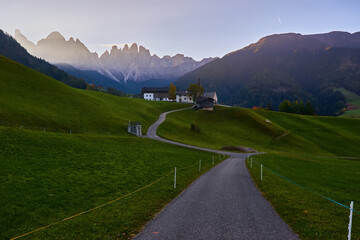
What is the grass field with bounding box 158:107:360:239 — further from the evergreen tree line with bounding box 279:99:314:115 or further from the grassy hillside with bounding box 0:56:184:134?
the evergreen tree line with bounding box 279:99:314:115

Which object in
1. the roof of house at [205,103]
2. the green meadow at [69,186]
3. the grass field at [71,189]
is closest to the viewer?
the grass field at [71,189]

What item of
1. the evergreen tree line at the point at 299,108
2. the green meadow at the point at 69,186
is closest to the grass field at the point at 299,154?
the green meadow at the point at 69,186

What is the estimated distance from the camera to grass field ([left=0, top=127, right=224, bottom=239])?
11.4 meters

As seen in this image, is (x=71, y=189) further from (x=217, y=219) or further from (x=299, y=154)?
(x=299, y=154)

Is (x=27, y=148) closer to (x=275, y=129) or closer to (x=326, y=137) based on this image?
(x=275, y=129)

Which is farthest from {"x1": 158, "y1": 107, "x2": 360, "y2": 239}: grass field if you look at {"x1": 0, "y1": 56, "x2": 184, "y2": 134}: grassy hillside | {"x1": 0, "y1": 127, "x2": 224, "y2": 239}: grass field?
{"x1": 0, "y1": 56, "x2": 184, "y2": 134}: grassy hillside

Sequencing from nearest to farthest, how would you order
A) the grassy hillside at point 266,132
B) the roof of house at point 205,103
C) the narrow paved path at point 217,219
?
the narrow paved path at point 217,219 < the grassy hillside at point 266,132 < the roof of house at point 205,103

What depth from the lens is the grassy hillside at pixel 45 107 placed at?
5048 cm

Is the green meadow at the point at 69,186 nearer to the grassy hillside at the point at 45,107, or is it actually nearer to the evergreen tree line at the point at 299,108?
the grassy hillside at the point at 45,107

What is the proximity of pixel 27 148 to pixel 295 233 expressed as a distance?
110 ft

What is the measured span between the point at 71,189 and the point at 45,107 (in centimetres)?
5367

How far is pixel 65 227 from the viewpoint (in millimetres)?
11117

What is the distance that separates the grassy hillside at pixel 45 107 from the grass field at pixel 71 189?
59.1 ft

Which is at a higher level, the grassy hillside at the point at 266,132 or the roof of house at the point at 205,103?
the roof of house at the point at 205,103
